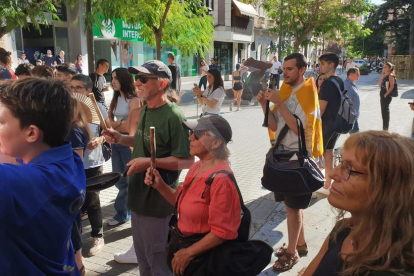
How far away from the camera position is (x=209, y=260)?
2.07m

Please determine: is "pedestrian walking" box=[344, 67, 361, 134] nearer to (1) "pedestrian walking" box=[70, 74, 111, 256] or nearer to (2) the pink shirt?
(1) "pedestrian walking" box=[70, 74, 111, 256]

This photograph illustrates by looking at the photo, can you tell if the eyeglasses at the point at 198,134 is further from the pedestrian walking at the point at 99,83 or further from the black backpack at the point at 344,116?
the pedestrian walking at the point at 99,83

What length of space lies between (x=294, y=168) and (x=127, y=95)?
2.28 m

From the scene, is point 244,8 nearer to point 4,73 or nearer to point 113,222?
point 4,73

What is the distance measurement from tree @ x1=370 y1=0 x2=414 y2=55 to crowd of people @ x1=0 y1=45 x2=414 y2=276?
137 feet

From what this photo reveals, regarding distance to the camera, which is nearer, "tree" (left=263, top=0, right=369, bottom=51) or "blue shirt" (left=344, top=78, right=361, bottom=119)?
"blue shirt" (left=344, top=78, right=361, bottom=119)

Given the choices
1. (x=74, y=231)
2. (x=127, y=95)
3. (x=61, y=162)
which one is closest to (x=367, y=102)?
(x=127, y=95)

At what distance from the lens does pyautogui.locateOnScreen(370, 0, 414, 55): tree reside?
127ft

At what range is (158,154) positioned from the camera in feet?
8.87

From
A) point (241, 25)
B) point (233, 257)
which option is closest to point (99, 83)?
point (233, 257)

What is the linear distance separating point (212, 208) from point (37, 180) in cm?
97

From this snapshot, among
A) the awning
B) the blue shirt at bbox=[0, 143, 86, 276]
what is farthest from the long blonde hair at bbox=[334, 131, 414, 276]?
the awning

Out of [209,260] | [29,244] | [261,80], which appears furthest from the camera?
[261,80]

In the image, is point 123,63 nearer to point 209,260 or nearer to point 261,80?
point 261,80
